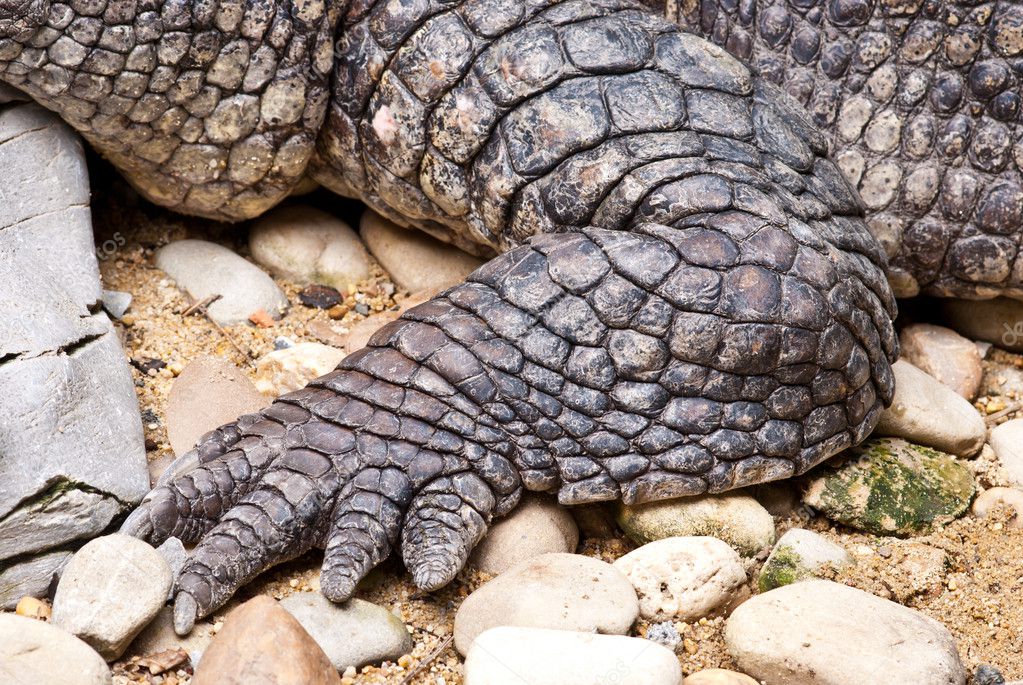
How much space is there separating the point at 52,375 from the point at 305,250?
0.98 meters

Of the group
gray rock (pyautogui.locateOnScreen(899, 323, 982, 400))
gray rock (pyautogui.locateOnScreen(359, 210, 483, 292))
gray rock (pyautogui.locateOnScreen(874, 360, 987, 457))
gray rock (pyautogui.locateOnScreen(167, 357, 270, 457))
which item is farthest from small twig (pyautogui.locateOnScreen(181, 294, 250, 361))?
gray rock (pyautogui.locateOnScreen(899, 323, 982, 400))

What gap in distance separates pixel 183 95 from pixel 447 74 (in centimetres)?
61

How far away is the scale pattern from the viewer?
9.28ft

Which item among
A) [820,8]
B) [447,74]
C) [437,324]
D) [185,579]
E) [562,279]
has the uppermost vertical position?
[820,8]

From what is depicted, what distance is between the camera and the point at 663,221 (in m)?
2.51

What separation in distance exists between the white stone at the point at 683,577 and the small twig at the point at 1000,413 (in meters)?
1.05

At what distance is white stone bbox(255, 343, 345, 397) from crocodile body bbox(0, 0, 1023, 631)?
283mm

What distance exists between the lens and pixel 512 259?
2.50 meters

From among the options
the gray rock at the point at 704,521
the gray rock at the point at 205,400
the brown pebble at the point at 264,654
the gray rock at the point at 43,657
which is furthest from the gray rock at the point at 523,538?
the gray rock at the point at 43,657

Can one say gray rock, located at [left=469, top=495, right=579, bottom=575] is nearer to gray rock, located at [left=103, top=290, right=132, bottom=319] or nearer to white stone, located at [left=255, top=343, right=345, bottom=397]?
white stone, located at [left=255, top=343, right=345, bottom=397]

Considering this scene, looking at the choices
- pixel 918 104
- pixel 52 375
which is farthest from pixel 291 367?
pixel 918 104

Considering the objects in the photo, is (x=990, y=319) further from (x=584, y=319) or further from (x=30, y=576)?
(x=30, y=576)

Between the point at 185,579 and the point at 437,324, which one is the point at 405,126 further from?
the point at 185,579

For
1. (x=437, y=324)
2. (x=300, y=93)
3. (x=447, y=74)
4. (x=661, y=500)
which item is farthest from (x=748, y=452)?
(x=300, y=93)
